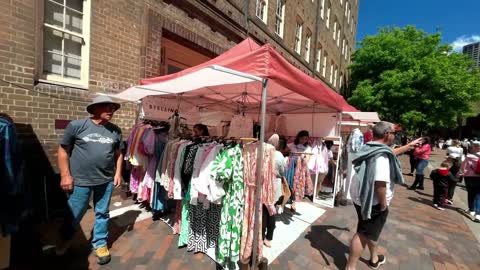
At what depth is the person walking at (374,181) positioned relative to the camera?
2529 millimetres

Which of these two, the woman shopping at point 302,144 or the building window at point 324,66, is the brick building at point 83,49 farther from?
the building window at point 324,66

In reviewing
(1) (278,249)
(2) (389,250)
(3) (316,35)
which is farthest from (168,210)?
(3) (316,35)

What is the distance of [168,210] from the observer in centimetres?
436

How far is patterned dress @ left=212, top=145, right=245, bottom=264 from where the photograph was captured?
2.66 m

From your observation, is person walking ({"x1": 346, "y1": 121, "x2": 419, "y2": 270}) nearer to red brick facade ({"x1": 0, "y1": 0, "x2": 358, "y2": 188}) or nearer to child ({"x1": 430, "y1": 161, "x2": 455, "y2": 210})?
child ({"x1": 430, "y1": 161, "x2": 455, "y2": 210})

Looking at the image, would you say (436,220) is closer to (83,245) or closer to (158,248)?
(158,248)

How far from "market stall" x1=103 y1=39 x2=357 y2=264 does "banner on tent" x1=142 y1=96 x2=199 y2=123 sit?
0.9 inches

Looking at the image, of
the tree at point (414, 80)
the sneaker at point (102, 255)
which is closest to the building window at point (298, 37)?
the tree at point (414, 80)

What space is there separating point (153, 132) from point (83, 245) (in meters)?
1.81

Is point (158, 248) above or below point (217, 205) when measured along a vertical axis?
below

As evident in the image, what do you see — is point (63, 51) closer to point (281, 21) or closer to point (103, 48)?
point (103, 48)

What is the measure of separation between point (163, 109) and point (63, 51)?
198 cm

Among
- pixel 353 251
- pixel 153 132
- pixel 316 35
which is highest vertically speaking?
pixel 316 35

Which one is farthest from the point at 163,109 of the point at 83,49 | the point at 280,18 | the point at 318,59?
the point at 318,59
